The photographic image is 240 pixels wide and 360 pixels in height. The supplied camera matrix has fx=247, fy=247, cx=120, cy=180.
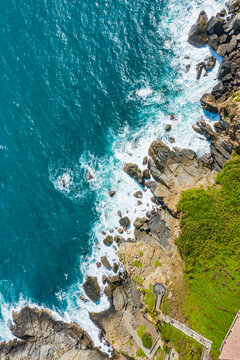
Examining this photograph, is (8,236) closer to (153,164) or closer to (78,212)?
(78,212)

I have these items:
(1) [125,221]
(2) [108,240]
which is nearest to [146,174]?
(1) [125,221]

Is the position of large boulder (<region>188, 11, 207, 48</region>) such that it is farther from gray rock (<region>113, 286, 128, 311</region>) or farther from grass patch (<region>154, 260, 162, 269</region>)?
gray rock (<region>113, 286, 128, 311</region>)

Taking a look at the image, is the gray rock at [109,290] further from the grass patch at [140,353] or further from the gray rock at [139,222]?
the gray rock at [139,222]

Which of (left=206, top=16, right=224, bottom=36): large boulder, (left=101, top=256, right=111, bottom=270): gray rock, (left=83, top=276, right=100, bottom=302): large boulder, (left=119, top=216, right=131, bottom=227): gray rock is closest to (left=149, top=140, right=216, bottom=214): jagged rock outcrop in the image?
(left=119, top=216, right=131, bottom=227): gray rock

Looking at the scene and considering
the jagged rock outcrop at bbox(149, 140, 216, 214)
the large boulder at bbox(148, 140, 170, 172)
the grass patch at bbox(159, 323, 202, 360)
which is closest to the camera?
the grass patch at bbox(159, 323, 202, 360)

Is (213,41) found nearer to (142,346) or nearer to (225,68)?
(225,68)
